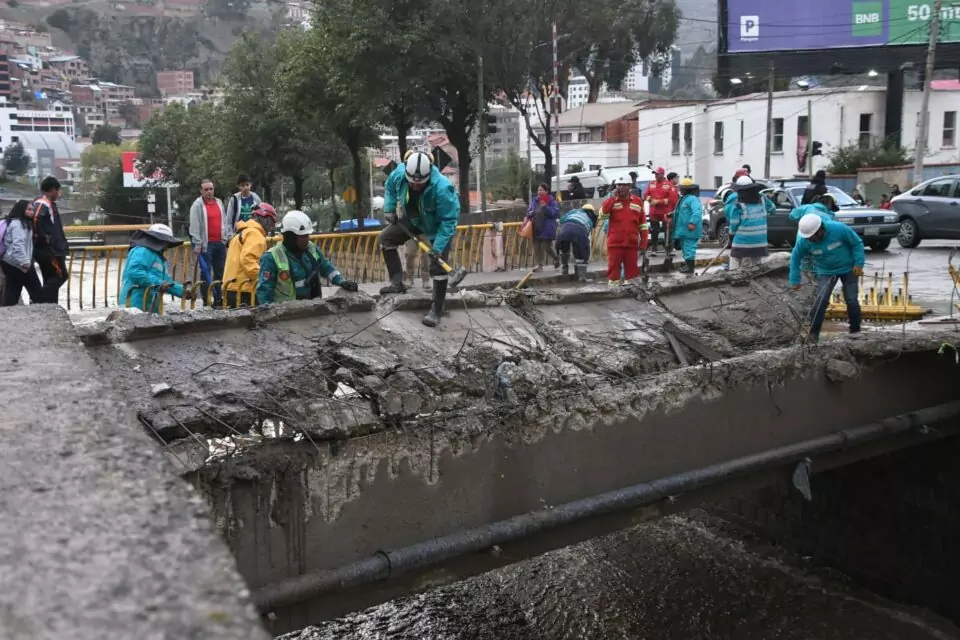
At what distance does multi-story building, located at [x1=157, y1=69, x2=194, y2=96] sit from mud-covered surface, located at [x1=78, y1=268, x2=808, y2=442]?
643ft

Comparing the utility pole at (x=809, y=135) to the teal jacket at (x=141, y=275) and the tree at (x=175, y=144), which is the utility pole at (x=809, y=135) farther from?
the tree at (x=175, y=144)

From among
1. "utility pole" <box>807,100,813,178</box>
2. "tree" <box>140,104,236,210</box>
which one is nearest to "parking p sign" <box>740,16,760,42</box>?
"utility pole" <box>807,100,813,178</box>

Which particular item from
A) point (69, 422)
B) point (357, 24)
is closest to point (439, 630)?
point (69, 422)

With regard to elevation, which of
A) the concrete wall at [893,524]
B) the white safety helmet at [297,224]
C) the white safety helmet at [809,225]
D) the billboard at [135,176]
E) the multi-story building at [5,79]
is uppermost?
the multi-story building at [5,79]

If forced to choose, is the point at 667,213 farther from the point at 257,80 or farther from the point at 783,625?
the point at 257,80

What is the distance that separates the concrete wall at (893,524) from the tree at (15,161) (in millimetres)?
118243

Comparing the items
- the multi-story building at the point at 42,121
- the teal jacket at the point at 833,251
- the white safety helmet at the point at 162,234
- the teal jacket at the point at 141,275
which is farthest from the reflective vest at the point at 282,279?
the multi-story building at the point at 42,121

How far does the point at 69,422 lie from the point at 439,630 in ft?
16.8

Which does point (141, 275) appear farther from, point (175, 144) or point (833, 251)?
point (175, 144)

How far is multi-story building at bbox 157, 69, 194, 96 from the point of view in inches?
7411

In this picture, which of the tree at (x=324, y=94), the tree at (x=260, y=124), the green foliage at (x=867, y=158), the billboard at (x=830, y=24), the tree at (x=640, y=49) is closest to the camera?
the tree at (x=324, y=94)

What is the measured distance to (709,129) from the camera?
42625 millimetres

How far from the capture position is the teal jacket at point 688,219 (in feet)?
40.8

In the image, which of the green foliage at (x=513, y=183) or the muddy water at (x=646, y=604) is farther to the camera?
the green foliage at (x=513, y=183)
